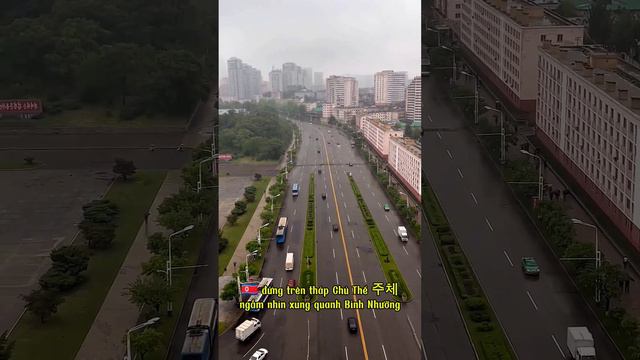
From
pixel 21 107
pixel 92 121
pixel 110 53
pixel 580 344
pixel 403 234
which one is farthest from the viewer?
pixel 110 53

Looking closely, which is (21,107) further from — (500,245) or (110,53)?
(500,245)

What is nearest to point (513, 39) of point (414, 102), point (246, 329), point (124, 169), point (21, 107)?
point (414, 102)

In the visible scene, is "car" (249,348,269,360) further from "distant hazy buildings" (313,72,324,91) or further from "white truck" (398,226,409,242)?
"distant hazy buildings" (313,72,324,91)

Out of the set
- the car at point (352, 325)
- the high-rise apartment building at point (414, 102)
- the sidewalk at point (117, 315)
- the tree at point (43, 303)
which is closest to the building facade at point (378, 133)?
the high-rise apartment building at point (414, 102)

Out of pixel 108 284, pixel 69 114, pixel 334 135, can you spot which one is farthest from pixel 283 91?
pixel 69 114

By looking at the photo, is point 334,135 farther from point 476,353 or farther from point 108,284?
point 476,353

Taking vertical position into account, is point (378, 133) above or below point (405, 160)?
above
